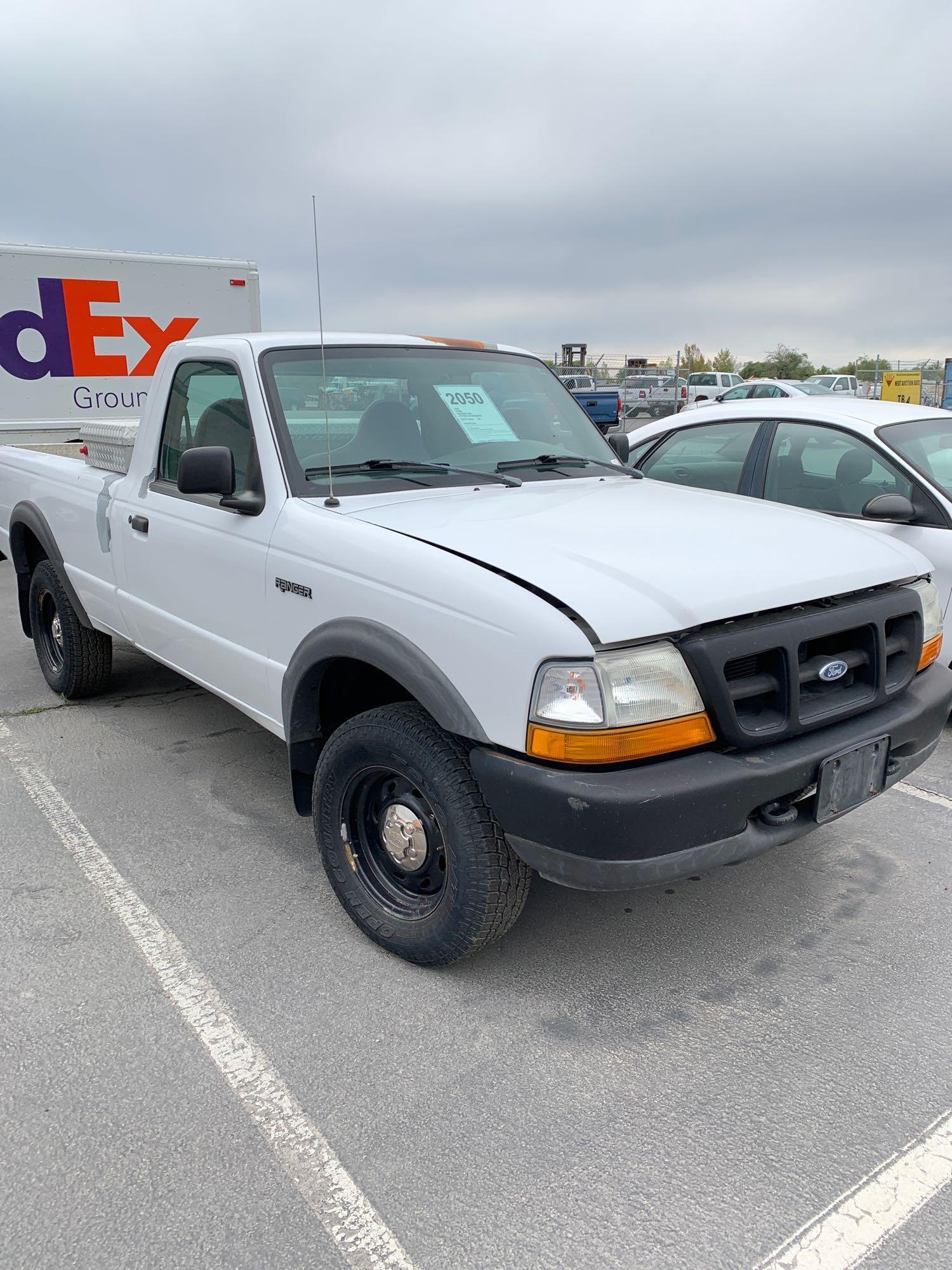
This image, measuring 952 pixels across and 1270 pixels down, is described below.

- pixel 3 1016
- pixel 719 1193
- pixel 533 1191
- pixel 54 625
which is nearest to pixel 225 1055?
pixel 3 1016

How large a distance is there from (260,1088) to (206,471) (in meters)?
1.89

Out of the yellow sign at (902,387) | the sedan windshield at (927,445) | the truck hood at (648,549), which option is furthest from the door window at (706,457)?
the yellow sign at (902,387)

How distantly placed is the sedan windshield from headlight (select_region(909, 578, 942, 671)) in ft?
6.30

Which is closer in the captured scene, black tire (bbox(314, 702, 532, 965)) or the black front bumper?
the black front bumper

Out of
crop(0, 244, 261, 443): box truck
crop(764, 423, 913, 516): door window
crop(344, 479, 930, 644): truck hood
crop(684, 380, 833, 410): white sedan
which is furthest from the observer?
crop(684, 380, 833, 410): white sedan

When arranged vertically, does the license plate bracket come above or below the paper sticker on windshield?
below

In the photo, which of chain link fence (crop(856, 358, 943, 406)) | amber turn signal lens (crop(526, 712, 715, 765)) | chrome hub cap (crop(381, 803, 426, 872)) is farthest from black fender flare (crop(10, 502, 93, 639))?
chain link fence (crop(856, 358, 943, 406))

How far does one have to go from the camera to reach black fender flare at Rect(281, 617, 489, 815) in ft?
8.08

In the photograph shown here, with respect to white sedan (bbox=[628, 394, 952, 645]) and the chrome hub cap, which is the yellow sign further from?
the chrome hub cap

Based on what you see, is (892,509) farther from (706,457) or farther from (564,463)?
(564,463)

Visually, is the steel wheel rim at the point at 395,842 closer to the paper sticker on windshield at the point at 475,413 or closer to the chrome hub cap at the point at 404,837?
the chrome hub cap at the point at 404,837

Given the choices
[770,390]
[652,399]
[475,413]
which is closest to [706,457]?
[475,413]

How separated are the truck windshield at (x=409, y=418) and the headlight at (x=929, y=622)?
1.34m

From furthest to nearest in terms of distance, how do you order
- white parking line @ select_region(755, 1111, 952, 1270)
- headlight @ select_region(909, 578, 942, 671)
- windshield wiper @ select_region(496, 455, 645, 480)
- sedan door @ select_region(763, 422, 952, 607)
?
sedan door @ select_region(763, 422, 952, 607), windshield wiper @ select_region(496, 455, 645, 480), headlight @ select_region(909, 578, 942, 671), white parking line @ select_region(755, 1111, 952, 1270)
